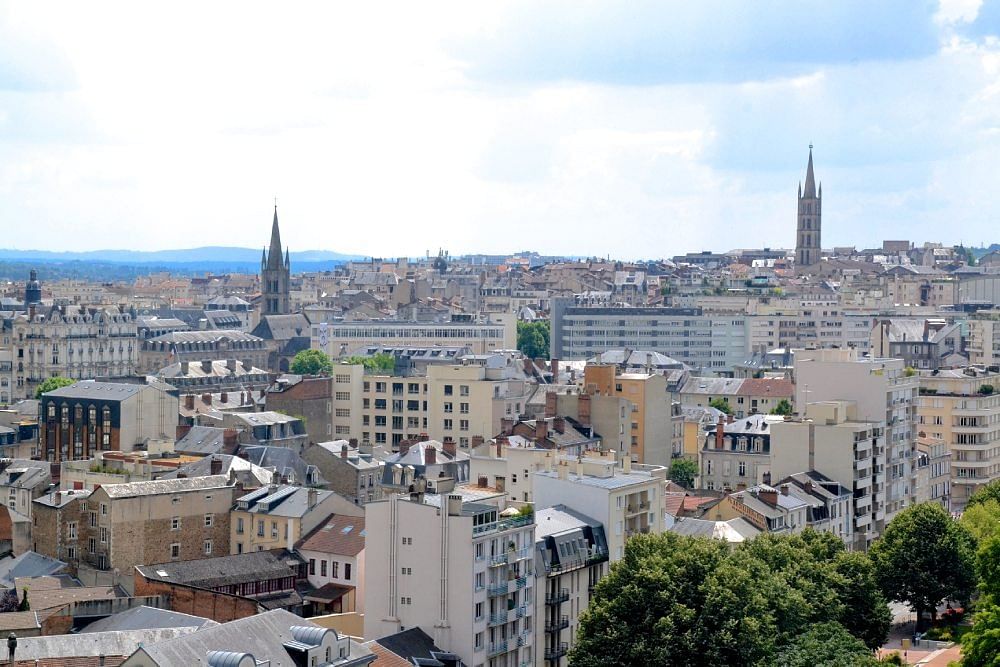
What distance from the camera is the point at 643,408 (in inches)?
4446

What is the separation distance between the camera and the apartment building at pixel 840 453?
94688mm

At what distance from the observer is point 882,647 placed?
269ft

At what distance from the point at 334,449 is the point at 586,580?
1212 inches

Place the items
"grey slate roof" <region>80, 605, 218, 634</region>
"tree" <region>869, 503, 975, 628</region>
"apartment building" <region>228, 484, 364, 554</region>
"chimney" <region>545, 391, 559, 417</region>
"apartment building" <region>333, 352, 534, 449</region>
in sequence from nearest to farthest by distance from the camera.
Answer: "grey slate roof" <region>80, 605, 218, 634</region>, "apartment building" <region>228, 484, 364, 554</region>, "tree" <region>869, 503, 975, 628</region>, "chimney" <region>545, 391, 559, 417</region>, "apartment building" <region>333, 352, 534, 449</region>

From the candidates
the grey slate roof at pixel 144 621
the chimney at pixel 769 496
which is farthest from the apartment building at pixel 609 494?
the grey slate roof at pixel 144 621

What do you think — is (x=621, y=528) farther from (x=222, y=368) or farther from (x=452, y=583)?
(x=222, y=368)

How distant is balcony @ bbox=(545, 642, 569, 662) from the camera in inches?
2830

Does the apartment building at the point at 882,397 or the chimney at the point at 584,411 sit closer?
the apartment building at the point at 882,397

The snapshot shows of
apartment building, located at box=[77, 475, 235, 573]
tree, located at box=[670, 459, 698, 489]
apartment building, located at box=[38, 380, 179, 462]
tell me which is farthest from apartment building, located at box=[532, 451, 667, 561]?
apartment building, located at box=[38, 380, 179, 462]

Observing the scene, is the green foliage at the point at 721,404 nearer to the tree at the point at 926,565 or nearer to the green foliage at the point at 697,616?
the tree at the point at 926,565

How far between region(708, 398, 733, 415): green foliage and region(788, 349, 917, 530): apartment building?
1723 inches

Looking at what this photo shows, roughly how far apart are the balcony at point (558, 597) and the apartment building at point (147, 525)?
18.7 meters

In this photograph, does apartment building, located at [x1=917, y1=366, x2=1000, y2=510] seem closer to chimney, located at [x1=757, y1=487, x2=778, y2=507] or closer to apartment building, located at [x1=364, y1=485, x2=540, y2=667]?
chimney, located at [x1=757, y1=487, x2=778, y2=507]

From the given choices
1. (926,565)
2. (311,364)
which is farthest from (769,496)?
(311,364)
